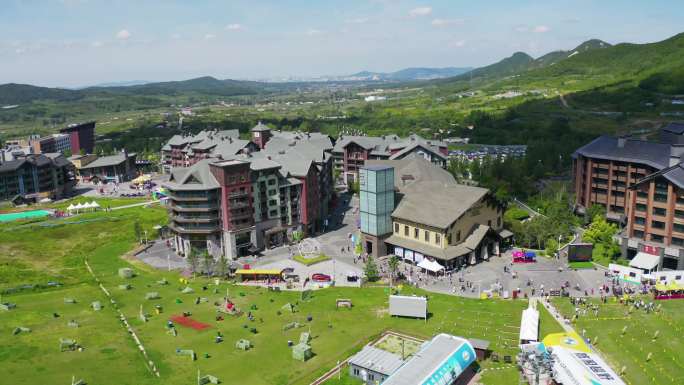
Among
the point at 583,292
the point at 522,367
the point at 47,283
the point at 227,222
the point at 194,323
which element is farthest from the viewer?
the point at 227,222

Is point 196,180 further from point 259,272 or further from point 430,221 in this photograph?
point 430,221

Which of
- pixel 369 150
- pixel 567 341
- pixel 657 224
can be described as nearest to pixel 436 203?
pixel 657 224

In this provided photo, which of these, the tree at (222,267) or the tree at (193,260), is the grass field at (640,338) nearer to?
the tree at (222,267)

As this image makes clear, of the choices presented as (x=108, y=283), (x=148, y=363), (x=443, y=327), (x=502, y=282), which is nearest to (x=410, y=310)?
(x=443, y=327)

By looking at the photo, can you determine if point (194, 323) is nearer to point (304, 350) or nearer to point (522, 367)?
point (304, 350)

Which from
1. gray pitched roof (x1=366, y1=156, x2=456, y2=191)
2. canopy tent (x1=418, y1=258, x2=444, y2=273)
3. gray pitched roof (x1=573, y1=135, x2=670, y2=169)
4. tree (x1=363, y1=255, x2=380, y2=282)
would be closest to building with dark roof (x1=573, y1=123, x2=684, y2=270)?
gray pitched roof (x1=573, y1=135, x2=670, y2=169)

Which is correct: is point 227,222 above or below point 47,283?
above
